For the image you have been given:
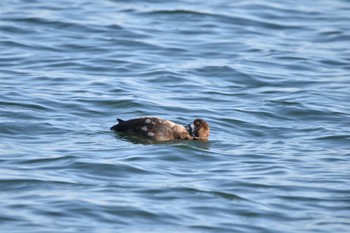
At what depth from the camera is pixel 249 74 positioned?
1997 cm

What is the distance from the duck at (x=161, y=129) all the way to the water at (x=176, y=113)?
13cm

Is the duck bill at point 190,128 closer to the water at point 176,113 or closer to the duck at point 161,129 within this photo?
the duck at point 161,129

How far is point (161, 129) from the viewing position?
46.8 feet

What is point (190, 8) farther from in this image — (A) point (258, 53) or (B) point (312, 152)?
(B) point (312, 152)

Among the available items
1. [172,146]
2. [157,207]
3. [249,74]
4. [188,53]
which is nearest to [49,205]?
[157,207]

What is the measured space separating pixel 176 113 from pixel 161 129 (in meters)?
2.23

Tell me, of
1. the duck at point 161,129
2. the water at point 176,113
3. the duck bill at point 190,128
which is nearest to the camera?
the water at point 176,113

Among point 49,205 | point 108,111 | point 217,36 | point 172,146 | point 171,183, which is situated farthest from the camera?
point 217,36

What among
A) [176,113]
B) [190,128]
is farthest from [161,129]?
[176,113]

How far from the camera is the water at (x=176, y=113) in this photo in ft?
37.6

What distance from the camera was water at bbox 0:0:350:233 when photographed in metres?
11.5

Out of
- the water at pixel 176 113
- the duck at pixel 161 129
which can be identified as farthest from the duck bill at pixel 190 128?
the water at pixel 176 113

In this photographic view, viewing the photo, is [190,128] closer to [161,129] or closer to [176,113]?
[161,129]

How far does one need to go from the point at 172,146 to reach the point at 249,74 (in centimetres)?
601
